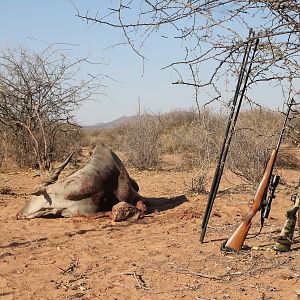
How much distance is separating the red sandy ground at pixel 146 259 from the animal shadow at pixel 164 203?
9 cm

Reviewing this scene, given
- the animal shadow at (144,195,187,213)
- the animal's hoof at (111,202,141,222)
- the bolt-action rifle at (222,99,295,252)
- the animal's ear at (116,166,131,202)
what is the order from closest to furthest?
1. the bolt-action rifle at (222,99,295,252)
2. the animal's hoof at (111,202,141,222)
3. the animal's ear at (116,166,131,202)
4. the animal shadow at (144,195,187,213)

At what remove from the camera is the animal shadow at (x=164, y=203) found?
7.53 meters

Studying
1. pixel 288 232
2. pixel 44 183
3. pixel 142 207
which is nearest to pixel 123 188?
pixel 142 207

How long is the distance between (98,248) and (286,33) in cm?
304

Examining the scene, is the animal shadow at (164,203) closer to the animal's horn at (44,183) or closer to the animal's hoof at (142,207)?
the animal's hoof at (142,207)

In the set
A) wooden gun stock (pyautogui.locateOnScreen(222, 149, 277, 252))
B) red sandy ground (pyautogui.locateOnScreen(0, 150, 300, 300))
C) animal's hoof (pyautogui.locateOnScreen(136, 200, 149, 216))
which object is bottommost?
Answer: red sandy ground (pyautogui.locateOnScreen(0, 150, 300, 300))

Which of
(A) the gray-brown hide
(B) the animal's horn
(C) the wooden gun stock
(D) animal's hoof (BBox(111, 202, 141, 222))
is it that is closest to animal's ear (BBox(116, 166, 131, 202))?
(A) the gray-brown hide

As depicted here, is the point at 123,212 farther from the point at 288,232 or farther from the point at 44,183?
the point at 288,232

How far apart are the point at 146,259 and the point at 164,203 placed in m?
3.28

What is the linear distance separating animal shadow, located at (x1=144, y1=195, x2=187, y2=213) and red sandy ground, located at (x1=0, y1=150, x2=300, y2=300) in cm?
9

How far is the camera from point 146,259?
4664 mm

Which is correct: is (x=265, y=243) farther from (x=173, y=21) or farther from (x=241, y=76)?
(x=173, y=21)

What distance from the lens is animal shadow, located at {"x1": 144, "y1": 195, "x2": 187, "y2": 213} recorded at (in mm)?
7529

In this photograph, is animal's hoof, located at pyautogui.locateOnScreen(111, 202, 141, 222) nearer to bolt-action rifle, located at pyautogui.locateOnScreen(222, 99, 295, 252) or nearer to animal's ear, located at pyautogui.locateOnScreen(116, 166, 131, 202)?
animal's ear, located at pyautogui.locateOnScreen(116, 166, 131, 202)
